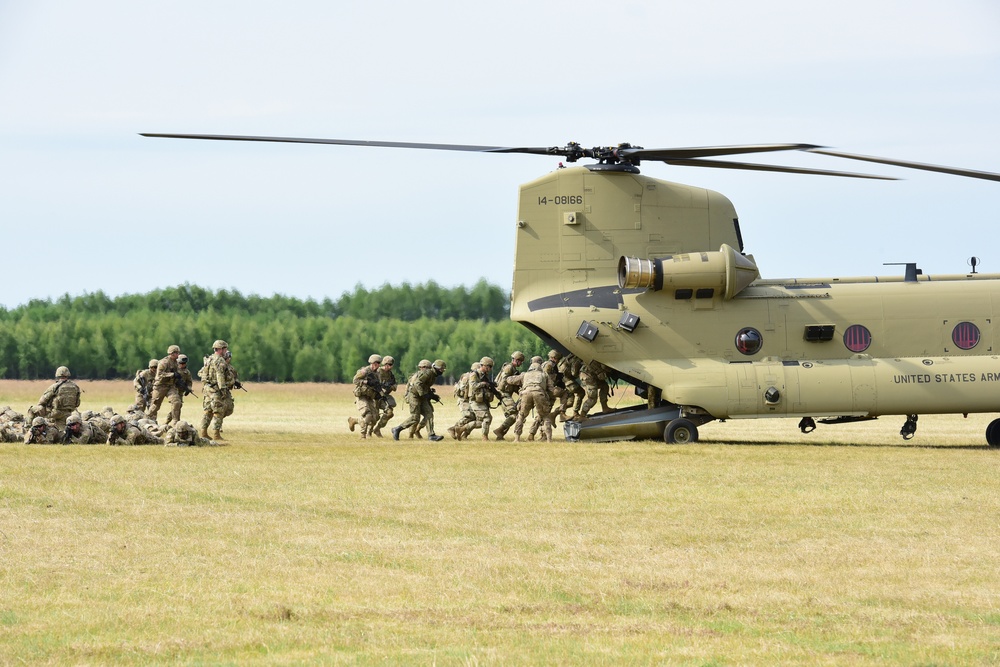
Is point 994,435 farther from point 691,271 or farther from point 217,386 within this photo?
point 217,386

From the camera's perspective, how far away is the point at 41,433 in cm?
2048

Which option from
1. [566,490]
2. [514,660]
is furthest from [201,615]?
[566,490]

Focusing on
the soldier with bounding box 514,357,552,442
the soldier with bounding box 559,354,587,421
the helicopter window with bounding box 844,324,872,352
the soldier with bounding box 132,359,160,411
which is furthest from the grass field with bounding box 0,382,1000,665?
the soldier with bounding box 132,359,160,411

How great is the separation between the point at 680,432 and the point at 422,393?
5052 millimetres

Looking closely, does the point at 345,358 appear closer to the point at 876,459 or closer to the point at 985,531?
the point at 876,459

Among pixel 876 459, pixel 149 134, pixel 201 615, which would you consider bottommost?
pixel 201 615

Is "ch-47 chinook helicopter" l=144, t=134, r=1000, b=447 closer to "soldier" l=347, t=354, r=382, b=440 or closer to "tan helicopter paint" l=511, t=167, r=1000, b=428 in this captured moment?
"tan helicopter paint" l=511, t=167, r=1000, b=428

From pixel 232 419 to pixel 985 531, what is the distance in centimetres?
2373

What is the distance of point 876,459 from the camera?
18.2 meters

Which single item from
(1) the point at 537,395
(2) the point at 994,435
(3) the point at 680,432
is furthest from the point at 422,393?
(2) the point at 994,435

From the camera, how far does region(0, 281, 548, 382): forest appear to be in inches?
2116

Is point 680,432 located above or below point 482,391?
below

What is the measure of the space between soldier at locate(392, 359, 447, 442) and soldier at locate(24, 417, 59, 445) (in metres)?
5.95

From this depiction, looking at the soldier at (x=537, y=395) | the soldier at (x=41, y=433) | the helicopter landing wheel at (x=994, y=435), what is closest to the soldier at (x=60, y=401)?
the soldier at (x=41, y=433)
